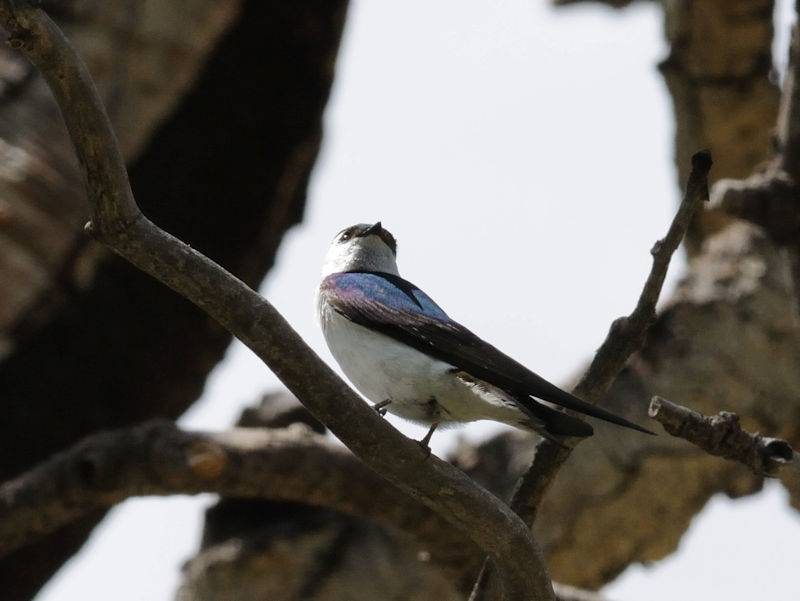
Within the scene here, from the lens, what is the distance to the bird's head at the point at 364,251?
5344mm

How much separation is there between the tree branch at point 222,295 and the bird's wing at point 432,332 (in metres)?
0.38

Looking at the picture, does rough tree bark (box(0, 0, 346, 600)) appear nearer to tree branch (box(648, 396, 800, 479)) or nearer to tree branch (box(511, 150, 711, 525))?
tree branch (box(511, 150, 711, 525))

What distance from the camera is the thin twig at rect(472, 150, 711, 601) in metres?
3.46

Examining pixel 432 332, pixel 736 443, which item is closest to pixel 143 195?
pixel 432 332

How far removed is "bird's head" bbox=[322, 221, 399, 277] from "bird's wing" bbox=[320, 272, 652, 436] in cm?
82

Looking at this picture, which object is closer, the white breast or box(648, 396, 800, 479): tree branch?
box(648, 396, 800, 479): tree branch

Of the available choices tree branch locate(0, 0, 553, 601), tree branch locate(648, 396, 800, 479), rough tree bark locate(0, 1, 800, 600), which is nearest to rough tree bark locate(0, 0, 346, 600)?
rough tree bark locate(0, 1, 800, 600)

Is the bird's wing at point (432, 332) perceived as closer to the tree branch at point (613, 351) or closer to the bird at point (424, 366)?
the bird at point (424, 366)

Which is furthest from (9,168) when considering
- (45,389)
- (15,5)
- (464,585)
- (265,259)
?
(15,5)

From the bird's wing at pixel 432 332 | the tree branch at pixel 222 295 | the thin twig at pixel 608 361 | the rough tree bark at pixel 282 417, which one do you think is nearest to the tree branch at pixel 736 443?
the bird's wing at pixel 432 332

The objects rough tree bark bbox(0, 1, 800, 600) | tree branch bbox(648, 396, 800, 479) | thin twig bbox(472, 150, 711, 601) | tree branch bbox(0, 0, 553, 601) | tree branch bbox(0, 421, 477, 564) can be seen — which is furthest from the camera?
rough tree bark bbox(0, 1, 800, 600)

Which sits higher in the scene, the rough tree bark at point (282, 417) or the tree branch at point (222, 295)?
the rough tree bark at point (282, 417)

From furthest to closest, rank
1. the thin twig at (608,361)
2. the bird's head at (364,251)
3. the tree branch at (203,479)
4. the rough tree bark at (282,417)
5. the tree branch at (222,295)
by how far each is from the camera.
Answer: the rough tree bark at (282,417) < the bird's head at (364,251) < the tree branch at (203,479) < the thin twig at (608,361) < the tree branch at (222,295)

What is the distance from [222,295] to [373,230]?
2.63 metres
